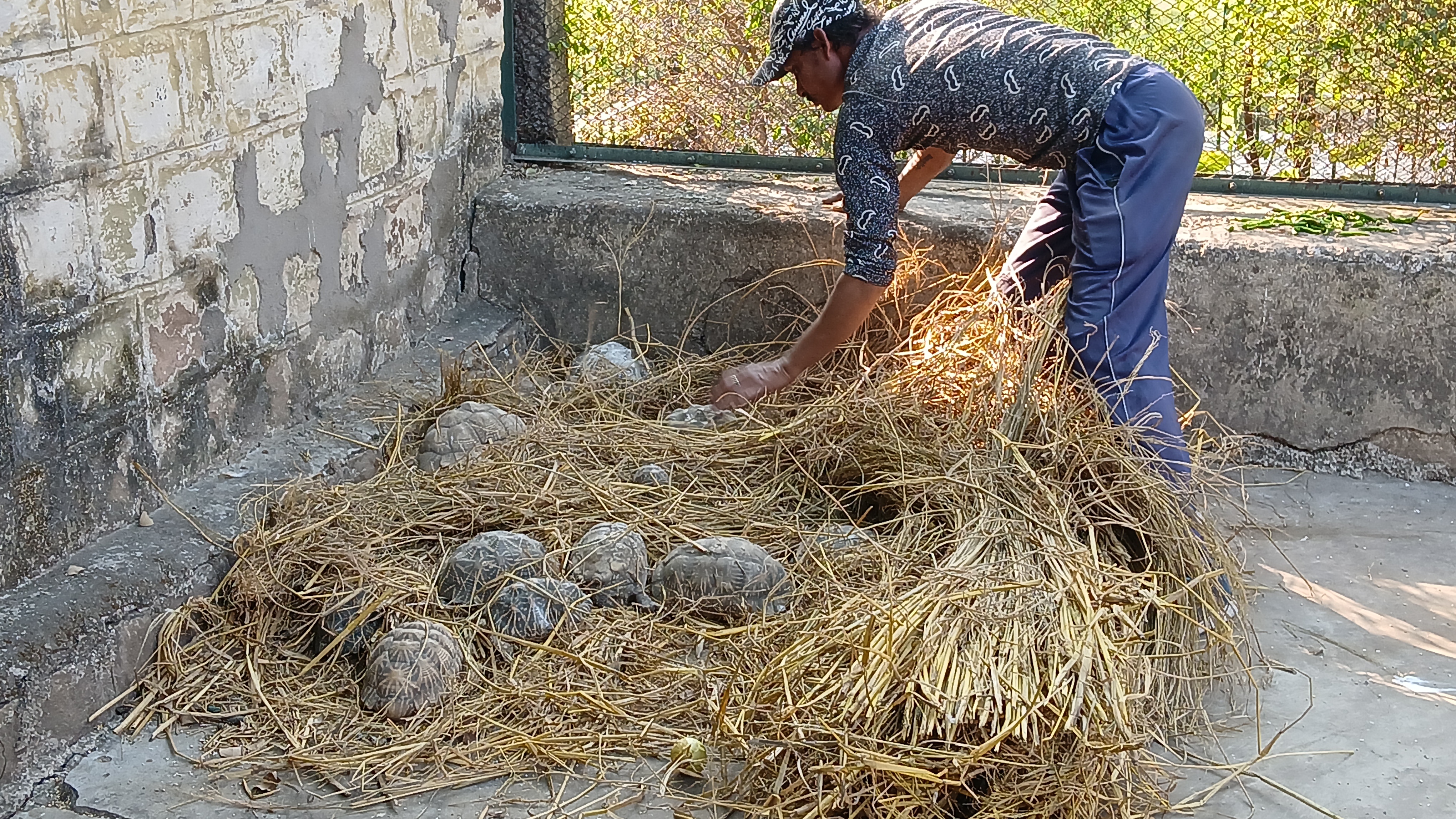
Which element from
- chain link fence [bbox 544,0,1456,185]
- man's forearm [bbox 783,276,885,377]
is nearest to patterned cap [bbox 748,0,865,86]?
man's forearm [bbox 783,276,885,377]

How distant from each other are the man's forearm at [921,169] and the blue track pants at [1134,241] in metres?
0.58

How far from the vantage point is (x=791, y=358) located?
394 cm

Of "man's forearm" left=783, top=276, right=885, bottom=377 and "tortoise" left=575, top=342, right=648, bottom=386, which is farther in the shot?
"tortoise" left=575, top=342, right=648, bottom=386

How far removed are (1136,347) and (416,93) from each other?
2.46 metres

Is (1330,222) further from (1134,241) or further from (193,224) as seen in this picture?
(193,224)

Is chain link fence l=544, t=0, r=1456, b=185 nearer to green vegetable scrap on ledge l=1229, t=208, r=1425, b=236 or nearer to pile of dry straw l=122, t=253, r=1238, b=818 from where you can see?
green vegetable scrap on ledge l=1229, t=208, r=1425, b=236

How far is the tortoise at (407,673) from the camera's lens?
9.75ft

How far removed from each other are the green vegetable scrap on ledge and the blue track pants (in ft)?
3.24

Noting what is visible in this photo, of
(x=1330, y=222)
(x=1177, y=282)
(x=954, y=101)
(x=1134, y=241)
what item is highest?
(x=954, y=101)

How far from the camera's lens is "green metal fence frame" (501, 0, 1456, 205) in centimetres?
471

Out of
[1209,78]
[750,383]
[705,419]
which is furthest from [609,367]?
[1209,78]

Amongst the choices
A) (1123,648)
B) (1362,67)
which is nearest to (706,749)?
(1123,648)

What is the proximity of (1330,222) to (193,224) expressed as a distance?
137 inches

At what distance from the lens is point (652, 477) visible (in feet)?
12.6
